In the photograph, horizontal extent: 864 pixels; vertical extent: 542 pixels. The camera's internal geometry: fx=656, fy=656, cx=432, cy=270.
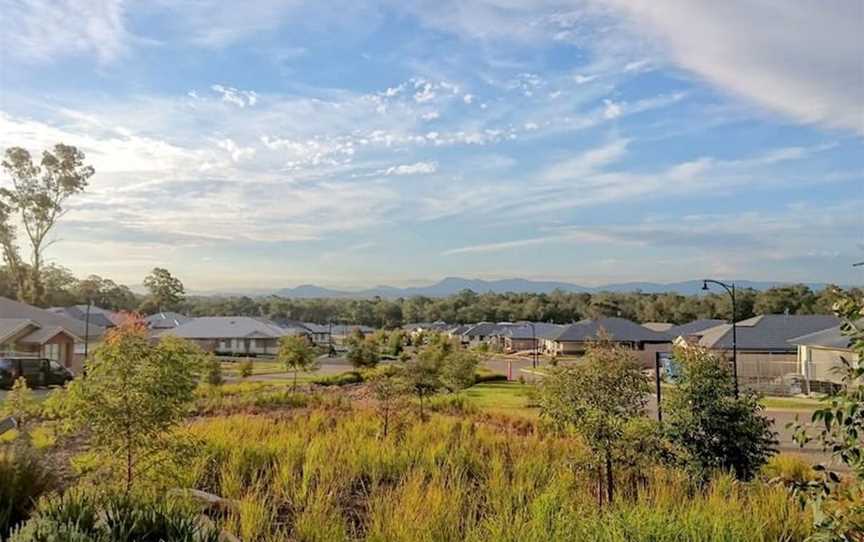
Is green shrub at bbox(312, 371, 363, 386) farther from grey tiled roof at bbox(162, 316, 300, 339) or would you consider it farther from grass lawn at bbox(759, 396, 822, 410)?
grey tiled roof at bbox(162, 316, 300, 339)

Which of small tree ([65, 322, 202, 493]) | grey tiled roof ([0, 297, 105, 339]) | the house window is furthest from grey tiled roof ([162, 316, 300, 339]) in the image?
small tree ([65, 322, 202, 493])

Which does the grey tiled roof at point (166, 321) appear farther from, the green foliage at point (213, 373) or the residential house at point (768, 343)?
the residential house at point (768, 343)

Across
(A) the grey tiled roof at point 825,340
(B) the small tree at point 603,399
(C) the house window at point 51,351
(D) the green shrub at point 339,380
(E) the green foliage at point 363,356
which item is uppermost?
(B) the small tree at point 603,399

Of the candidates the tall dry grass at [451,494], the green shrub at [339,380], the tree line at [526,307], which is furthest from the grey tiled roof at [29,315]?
the tree line at [526,307]

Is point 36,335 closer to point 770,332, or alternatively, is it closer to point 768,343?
point 768,343

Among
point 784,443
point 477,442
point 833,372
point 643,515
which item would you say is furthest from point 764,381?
point 833,372

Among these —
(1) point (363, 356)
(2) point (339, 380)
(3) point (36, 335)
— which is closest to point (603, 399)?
(2) point (339, 380)
